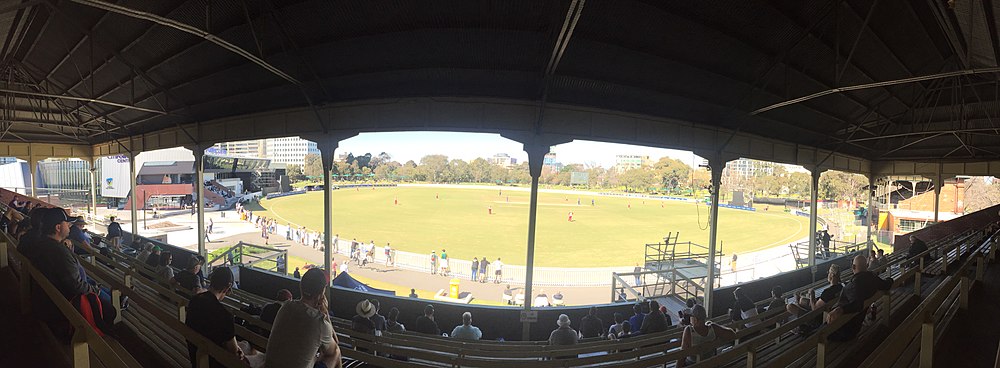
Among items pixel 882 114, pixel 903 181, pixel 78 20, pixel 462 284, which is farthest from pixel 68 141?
pixel 903 181

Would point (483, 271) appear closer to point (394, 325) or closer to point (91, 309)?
point (394, 325)

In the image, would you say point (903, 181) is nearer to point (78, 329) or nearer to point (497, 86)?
point (497, 86)

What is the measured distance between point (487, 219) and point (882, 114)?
121 feet

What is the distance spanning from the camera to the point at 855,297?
4.28 metres

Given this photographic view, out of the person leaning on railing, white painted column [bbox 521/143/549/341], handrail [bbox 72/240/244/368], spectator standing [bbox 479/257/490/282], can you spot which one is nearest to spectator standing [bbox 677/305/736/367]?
white painted column [bbox 521/143/549/341]

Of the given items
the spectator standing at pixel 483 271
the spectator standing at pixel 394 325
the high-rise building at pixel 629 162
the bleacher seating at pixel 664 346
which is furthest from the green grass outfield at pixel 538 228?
the high-rise building at pixel 629 162

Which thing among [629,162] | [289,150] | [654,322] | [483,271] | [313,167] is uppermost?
[289,150]

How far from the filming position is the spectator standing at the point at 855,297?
157 inches

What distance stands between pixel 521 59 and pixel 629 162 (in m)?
119

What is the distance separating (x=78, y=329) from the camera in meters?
1.49

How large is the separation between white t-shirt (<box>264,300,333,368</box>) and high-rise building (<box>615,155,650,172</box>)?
110141 millimetres

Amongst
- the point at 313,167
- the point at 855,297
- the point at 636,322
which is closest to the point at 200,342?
the point at 855,297

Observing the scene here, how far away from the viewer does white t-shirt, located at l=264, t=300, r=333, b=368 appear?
2.15m

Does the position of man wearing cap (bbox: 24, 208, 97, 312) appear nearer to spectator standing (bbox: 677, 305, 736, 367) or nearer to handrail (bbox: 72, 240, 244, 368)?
handrail (bbox: 72, 240, 244, 368)
